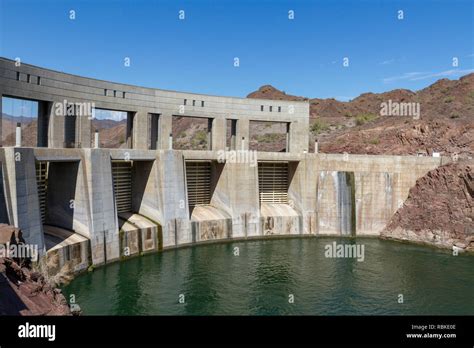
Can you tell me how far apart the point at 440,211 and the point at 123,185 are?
23.3 metres

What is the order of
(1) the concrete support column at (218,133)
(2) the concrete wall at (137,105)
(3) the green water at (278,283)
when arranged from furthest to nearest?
(1) the concrete support column at (218,133) < (2) the concrete wall at (137,105) < (3) the green water at (278,283)

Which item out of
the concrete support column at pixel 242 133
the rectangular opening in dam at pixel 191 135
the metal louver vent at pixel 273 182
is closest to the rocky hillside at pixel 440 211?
the metal louver vent at pixel 273 182

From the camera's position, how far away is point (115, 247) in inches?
944

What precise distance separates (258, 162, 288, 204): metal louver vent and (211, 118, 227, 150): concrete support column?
383cm

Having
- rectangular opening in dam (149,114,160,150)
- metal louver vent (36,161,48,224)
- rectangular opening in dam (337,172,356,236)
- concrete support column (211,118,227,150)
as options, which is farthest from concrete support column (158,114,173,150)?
rectangular opening in dam (337,172,356,236)

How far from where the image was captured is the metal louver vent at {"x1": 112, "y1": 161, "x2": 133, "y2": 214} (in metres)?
27.9

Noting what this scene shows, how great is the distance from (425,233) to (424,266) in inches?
262

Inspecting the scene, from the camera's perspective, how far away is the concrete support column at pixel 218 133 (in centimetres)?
3381

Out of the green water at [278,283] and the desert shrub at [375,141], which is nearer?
the green water at [278,283]

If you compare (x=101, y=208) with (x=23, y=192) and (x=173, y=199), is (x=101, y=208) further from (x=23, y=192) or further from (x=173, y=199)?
(x=173, y=199)

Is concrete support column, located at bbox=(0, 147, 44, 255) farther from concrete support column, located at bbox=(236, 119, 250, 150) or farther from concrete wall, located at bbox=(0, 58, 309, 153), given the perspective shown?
concrete support column, located at bbox=(236, 119, 250, 150)

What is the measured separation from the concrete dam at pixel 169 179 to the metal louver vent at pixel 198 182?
0.28ft

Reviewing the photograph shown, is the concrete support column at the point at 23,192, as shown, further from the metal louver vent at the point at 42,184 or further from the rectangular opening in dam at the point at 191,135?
the rectangular opening in dam at the point at 191,135

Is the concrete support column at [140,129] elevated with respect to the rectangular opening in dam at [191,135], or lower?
lower
